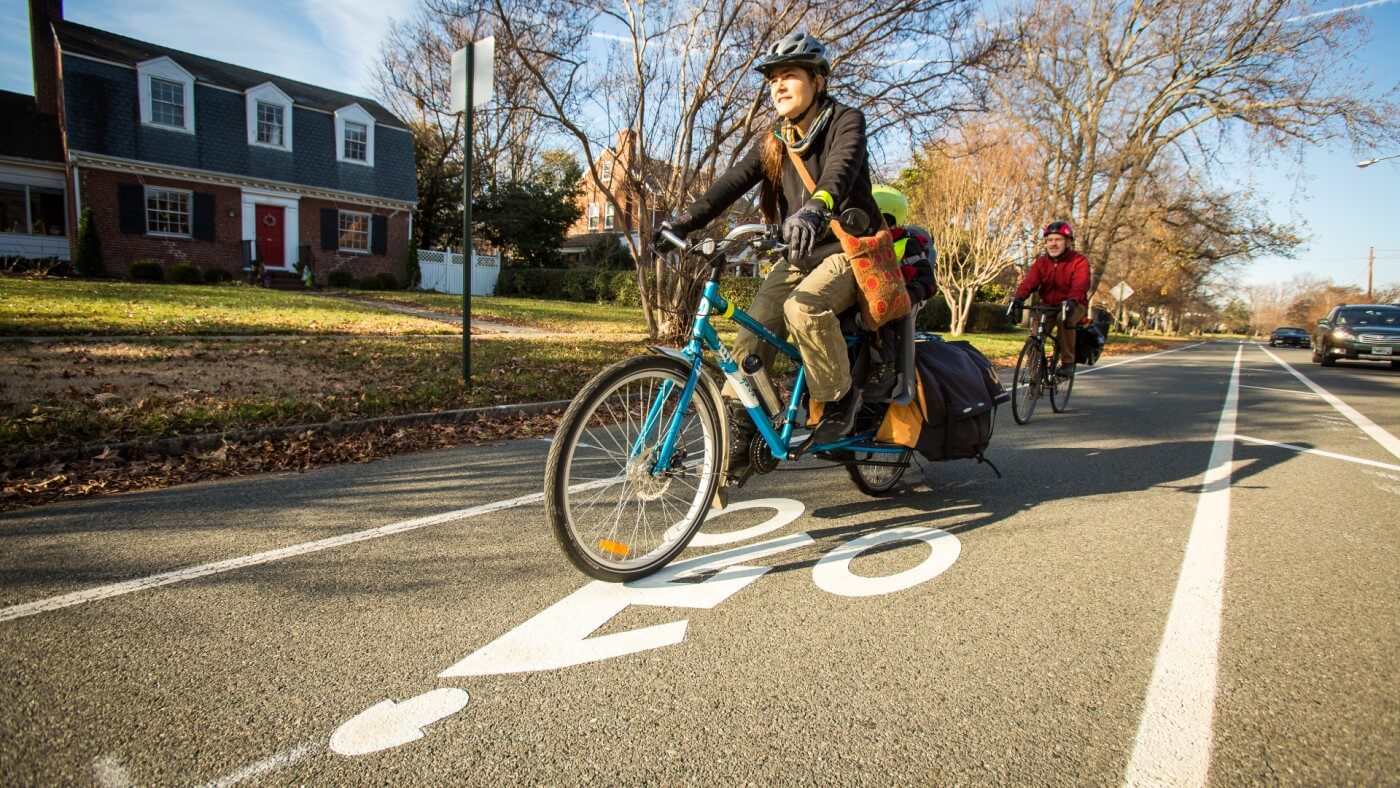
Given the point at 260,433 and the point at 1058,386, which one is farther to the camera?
the point at 1058,386

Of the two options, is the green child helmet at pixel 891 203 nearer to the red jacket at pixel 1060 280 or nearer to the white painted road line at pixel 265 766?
the white painted road line at pixel 265 766

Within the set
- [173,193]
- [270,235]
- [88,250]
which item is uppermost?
[173,193]

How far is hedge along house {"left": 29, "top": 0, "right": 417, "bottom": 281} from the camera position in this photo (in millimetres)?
22156

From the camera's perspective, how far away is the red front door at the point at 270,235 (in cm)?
2506

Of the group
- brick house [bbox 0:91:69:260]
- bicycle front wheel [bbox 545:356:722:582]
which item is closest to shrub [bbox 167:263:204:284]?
brick house [bbox 0:91:69:260]

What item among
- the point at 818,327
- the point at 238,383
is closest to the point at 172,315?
the point at 238,383

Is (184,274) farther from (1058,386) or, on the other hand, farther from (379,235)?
(1058,386)

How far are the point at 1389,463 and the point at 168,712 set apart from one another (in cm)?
805

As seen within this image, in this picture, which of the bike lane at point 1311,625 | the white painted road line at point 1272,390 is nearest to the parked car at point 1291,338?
the white painted road line at point 1272,390

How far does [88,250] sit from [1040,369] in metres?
25.9

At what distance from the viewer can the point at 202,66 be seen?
25.3 meters

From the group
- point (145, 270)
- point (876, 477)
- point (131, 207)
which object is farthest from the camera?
point (131, 207)

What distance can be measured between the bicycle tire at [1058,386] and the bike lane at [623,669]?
5149 mm

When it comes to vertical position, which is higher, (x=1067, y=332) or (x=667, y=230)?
(x=667, y=230)
